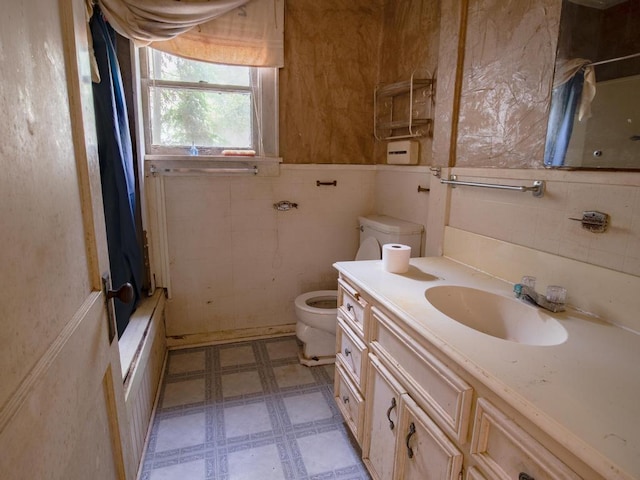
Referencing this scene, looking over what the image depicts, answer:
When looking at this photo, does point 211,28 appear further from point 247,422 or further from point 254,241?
point 247,422

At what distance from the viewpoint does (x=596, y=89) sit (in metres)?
1.13

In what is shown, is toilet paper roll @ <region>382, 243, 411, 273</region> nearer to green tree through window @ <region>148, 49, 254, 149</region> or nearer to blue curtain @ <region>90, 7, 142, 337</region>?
blue curtain @ <region>90, 7, 142, 337</region>

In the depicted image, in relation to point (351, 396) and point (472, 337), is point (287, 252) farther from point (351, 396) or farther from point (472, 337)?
point (472, 337)

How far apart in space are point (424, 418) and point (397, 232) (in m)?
1.19

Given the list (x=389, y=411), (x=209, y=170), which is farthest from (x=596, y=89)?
(x=209, y=170)

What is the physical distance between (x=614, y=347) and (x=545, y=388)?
1.11ft

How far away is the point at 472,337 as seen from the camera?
985mm

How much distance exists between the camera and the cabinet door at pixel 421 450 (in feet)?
3.11

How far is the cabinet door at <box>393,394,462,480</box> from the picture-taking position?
37.4 inches

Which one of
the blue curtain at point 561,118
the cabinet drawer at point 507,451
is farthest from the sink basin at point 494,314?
the blue curtain at point 561,118

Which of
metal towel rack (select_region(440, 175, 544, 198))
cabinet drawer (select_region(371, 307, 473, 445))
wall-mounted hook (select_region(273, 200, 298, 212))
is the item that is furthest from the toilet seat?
metal towel rack (select_region(440, 175, 544, 198))

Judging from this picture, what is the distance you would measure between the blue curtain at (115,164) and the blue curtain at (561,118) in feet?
6.11

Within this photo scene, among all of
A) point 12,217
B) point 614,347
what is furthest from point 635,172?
point 12,217

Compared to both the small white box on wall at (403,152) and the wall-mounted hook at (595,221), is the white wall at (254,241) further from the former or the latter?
the wall-mounted hook at (595,221)
